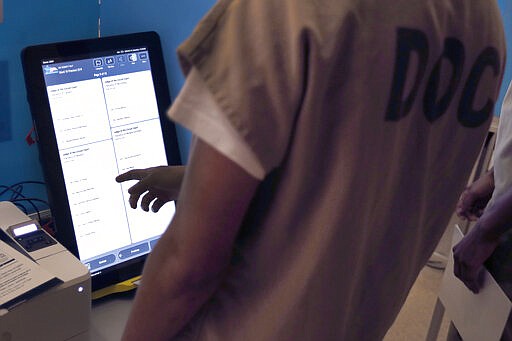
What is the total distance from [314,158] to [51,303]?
719mm

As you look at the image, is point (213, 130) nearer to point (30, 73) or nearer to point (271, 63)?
point (271, 63)

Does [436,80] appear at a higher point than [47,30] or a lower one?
lower

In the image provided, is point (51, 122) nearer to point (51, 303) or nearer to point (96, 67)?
point (96, 67)

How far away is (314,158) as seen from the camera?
52 centimetres

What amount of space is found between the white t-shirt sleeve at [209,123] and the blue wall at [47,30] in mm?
971

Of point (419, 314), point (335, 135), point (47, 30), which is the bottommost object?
point (419, 314)

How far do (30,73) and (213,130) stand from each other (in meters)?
0.87

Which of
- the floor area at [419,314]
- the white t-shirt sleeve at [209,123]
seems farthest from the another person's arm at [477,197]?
the white t-shirt sleeve at [209,123]

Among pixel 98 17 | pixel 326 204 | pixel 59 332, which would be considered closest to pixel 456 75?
→ pixel 326 204

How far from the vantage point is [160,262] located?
0.58 m

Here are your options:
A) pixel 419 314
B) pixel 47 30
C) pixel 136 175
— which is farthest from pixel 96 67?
pixel 419 314

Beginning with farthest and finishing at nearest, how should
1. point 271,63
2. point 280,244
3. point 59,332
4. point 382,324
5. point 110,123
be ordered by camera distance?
1. point 110,123
2. point 59,332
3. point 382,324
4. point 280,244
5. point 271,63

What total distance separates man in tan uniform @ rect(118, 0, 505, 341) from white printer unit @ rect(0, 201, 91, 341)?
40 cm

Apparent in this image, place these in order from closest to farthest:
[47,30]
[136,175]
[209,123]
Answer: [209,123] < [136,175] < [47,30]
